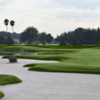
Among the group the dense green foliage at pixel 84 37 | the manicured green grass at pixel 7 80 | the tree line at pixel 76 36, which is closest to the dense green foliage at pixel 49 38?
the tree line at pixel 76 36

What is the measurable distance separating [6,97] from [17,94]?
0.84 metres

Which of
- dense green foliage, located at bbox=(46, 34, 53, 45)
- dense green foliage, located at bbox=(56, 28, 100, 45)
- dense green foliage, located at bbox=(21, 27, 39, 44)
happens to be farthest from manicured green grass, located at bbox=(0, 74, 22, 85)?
dense green foliage, located at bbox=(21, 27, 39, 44)

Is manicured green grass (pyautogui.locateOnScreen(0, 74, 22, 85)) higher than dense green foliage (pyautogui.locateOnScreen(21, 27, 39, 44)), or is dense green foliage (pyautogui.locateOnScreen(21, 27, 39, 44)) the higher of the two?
dense green foliage (pyautogui.locateOnScreen(21, 27, 39, 44))

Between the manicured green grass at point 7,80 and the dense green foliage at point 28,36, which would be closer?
the manicured green grass at point 7,80

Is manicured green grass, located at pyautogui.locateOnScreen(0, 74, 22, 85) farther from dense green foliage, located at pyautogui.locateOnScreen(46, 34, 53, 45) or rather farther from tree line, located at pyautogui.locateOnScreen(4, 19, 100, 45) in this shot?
dense green foliage, located at pyautogui.locateOnScreen(46, 34, 53, 45)

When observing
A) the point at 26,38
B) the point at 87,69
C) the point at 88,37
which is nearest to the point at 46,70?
the point at 87,69

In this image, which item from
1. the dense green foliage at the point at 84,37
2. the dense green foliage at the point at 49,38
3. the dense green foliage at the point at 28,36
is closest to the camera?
the dense green foliage at the point at 84,37

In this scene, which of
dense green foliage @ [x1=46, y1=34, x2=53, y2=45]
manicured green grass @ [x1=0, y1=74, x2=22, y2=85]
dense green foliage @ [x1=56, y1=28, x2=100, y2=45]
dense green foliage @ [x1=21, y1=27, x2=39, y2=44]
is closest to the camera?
manicured green grass @ [x1=0, y1=74, x2=22, y2=85]

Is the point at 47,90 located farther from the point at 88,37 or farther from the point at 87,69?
the point at 88,37

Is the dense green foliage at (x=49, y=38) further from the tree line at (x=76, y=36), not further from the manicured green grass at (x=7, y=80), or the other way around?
the manicured green grass at (x=7, y=80)

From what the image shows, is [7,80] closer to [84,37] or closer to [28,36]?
[84,37]

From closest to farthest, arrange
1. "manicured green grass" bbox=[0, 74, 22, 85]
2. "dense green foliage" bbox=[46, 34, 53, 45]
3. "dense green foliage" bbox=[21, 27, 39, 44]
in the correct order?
1. "manicured green grass" bbox=[0, 74, 22, 85]
2. "dense green foliage" bbox=[46, 34, 53, 45]
3. "dense green foliage" bbox=[21, 27, 39, 44]

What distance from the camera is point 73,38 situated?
17525 centimetres

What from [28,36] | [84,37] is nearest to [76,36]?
[84,37]
